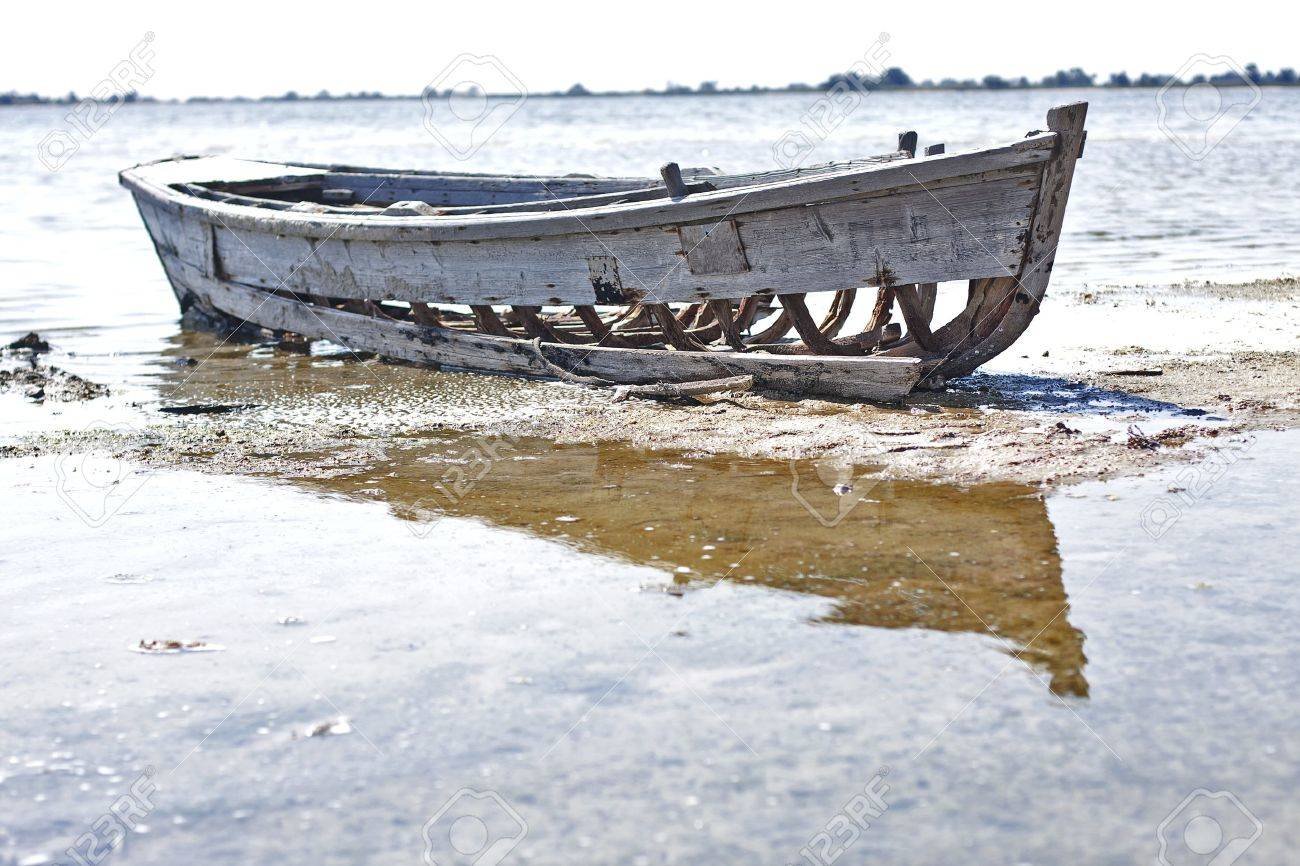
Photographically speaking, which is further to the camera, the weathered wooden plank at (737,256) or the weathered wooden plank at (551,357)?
the weathered wooden plank at (551,357)

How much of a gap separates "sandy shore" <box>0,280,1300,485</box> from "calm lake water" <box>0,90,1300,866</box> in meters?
0.22

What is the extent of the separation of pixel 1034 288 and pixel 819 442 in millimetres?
1406

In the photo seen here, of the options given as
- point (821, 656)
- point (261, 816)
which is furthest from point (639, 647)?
point (261, 816)

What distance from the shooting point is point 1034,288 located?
5781 millimetres

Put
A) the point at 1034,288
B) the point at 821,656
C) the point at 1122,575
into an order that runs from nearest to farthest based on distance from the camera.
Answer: the point at 821,656
the point at 1122,575
the point at 1034,288

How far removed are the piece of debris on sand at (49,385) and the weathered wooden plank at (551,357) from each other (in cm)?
163

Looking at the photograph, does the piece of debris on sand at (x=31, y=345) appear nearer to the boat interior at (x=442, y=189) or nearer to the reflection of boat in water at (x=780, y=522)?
the boat interior at (x=442, y=189)

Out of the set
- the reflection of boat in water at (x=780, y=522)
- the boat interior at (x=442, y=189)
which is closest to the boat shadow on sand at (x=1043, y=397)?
the reflection of boat in water at (x=780, y=522)

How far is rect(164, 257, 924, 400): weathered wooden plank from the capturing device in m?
6.12

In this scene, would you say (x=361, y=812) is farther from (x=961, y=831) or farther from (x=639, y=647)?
(x=961, y=831)

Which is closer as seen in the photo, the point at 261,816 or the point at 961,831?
the point at 961,831

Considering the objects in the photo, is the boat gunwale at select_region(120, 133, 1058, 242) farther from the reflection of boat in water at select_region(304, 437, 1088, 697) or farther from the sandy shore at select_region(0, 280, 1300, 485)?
the reflection of boat in water at select_region(304, 437, 1088, 697)

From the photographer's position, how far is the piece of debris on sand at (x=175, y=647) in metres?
3.50

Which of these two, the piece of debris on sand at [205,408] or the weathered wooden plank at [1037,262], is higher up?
the weathered wooden plank at [1037,262]
